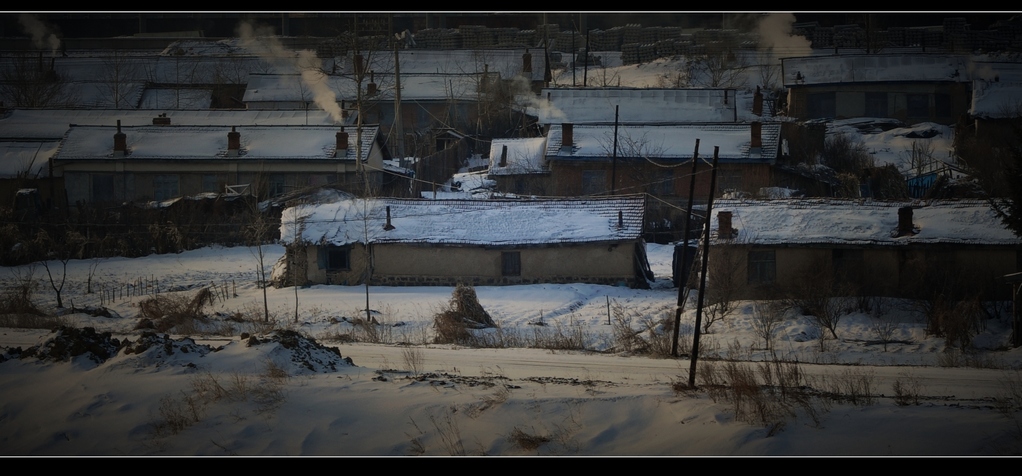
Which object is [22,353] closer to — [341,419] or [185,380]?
[185,380]

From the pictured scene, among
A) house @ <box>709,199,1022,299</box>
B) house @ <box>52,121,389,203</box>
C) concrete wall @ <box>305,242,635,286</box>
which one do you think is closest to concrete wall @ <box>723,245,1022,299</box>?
house @ <box>709,199,1022,299</box>

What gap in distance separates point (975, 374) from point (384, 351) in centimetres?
1076

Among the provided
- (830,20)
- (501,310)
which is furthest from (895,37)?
(501,310)

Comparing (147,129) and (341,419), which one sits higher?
(147,129)

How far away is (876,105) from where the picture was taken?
4594 cm

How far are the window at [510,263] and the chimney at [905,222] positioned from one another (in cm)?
1162

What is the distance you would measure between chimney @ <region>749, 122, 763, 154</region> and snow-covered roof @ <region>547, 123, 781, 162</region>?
141 mm

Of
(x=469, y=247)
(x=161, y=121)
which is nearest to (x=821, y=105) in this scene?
(x=469, y=247)

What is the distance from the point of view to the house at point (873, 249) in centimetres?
2497

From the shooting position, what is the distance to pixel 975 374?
52.6 ft

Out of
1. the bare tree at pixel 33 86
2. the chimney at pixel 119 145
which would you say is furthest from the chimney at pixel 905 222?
the bare tree at pixel 33 86

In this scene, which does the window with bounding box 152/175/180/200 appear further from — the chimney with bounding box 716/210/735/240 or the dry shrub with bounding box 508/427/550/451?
the dry shrub with bounding box 508/427/550/451

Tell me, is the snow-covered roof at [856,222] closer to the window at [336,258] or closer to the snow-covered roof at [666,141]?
the snow-covered roof at [666,141]

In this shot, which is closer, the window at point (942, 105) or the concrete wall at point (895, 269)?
the concrete wall at point (895, 269)
